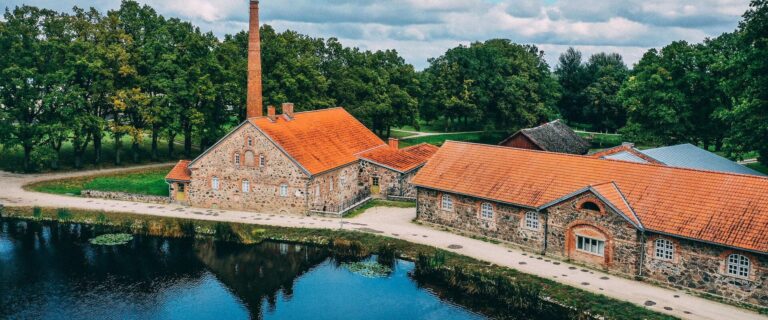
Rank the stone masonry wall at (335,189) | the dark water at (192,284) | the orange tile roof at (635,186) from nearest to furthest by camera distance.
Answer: the dark water at (192,284) → the orange tile roof at (635,186) → the stone masonry wall at (335,189)

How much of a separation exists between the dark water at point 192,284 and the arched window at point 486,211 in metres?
5.99

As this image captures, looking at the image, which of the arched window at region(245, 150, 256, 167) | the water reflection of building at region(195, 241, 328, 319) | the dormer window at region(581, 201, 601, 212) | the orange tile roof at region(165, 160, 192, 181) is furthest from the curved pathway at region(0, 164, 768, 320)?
the water reflection of building at region(195, 241, 328, 319)

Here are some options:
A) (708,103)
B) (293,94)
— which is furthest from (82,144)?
(708,103)

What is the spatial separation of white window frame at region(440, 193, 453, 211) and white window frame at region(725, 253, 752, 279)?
15.3m

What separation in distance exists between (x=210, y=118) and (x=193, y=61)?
17.7 feet

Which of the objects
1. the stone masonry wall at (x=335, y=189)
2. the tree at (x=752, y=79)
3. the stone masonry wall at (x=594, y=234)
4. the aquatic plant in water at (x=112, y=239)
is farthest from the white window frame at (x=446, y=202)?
the aquatic plant in water at (x=112, y=239)

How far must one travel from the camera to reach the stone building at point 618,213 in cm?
2705

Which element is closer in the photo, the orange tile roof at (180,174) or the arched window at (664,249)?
the arched window at (664,249)

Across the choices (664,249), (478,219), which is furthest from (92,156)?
(664,249)

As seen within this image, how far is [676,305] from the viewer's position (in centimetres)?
2647

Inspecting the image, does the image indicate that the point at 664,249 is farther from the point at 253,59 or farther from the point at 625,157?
the point at 253,59

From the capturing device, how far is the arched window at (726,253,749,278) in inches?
1046

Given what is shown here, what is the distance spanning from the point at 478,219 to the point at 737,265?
13562mm

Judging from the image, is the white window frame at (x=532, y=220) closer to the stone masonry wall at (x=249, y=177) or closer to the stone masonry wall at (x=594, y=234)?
the stone masonry wall at (x=594, y=234)
